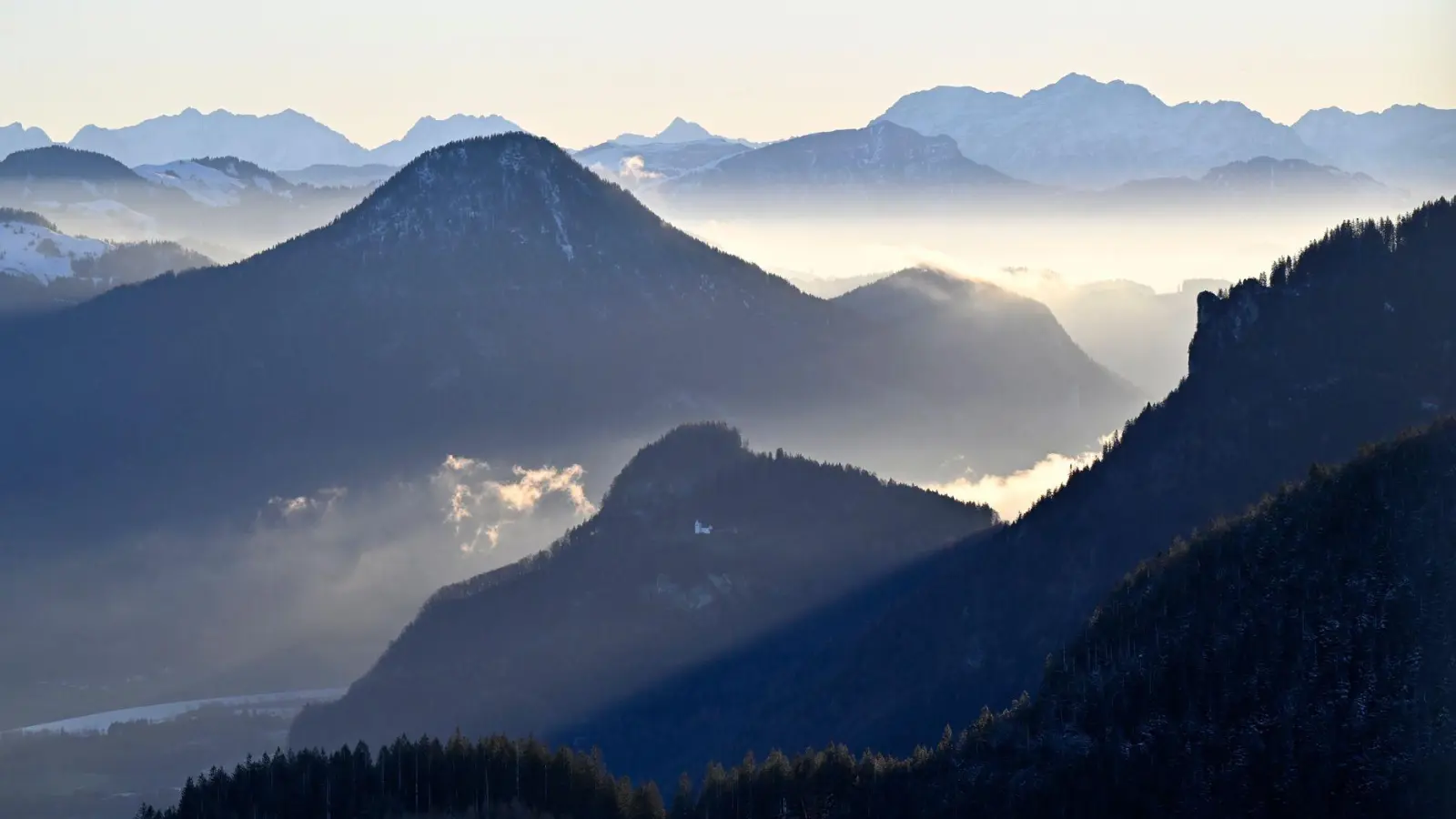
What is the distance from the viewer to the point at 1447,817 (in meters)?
197
